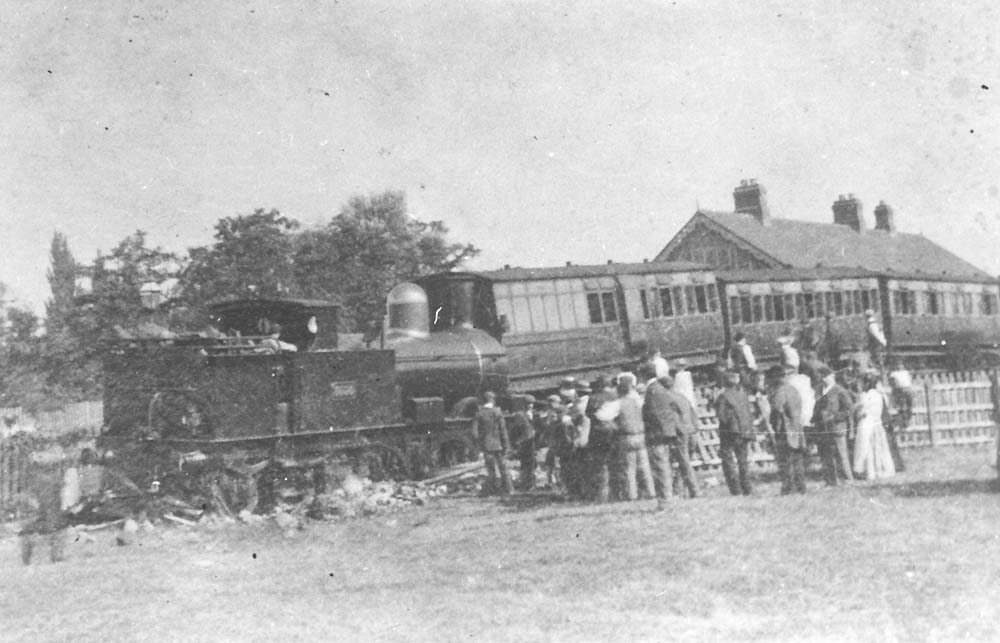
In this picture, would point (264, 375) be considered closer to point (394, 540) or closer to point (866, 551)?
point (394, 540)

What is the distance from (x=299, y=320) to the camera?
13.9m

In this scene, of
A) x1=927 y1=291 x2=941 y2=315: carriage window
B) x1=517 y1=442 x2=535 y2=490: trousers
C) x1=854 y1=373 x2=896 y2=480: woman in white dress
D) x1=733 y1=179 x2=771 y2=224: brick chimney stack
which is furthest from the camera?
x1=733 y1=179 x2=771 y2=224: brick chimney stack

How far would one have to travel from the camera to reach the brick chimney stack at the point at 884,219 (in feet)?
119

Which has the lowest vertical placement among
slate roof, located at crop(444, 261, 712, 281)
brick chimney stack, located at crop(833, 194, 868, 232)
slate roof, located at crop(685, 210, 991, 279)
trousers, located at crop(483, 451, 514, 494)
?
trousers, located at crop(483, 451, 514, 494)

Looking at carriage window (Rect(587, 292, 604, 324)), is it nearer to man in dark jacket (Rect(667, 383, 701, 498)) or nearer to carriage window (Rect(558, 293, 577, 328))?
carriage window (Rect(558, 293, 577, 328))

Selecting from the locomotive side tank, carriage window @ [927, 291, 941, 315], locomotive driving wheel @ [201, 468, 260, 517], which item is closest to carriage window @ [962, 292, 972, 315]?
carriage window @ [927, 291, 941, 315]

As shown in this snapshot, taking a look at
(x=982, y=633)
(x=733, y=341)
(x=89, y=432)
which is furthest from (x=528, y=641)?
(x=89, y=432)

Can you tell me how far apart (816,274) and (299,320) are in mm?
15095

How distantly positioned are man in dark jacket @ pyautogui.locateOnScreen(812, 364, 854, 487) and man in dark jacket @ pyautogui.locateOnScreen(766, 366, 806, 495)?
23 cm

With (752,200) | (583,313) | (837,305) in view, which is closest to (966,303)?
(837,305)

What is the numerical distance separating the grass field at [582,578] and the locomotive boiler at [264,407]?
1.86 meters

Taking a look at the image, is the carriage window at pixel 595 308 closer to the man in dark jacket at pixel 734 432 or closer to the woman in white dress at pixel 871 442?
the woman in white dress at pixel 871 442

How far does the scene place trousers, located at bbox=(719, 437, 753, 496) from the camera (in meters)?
10.5

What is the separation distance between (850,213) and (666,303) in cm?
1835
